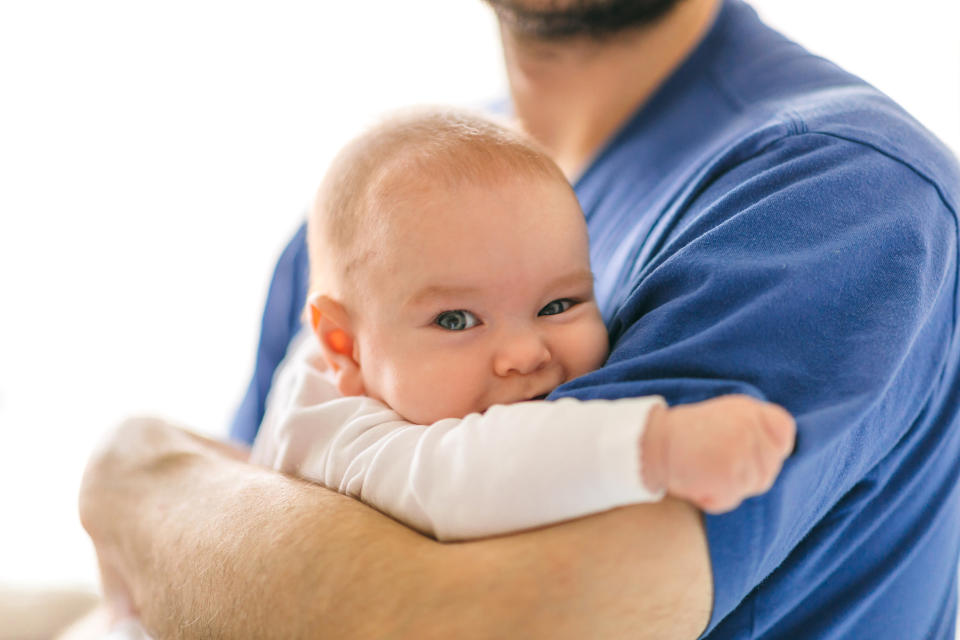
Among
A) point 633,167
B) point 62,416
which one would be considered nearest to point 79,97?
point 62,416

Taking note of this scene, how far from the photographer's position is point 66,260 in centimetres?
237

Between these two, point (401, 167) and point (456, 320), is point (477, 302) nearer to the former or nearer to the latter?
point (456, 320)

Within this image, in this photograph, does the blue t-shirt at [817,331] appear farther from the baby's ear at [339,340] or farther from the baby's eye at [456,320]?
the baby's ear at [339,340]

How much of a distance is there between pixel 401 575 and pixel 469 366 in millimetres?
227

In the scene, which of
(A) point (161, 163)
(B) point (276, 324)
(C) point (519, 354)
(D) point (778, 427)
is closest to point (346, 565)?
(C) point (519, 354)

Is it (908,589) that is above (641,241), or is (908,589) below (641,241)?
below

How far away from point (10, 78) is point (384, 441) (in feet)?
6.74

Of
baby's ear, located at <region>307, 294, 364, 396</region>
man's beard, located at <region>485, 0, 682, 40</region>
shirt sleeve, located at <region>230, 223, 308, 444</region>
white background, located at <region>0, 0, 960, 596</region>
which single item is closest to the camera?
baby's ear, located at <region>307, 294, 364, 396</region>

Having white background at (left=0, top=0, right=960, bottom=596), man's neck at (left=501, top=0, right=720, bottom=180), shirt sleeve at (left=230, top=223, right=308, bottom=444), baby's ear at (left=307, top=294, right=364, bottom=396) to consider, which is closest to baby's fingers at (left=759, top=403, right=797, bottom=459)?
baby's ear at (left=307, top=294, right=364, bottom=396)

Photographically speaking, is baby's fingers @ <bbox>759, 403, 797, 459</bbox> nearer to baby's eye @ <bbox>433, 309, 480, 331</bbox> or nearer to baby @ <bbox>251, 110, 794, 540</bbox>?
baby @ <bbox>251, 110, 794, 540</bbox>

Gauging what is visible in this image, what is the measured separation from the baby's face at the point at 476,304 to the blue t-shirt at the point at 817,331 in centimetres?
8

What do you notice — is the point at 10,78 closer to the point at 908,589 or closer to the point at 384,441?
the point at 384,441

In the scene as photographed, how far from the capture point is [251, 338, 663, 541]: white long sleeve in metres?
0.63

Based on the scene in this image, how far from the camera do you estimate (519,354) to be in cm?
82
